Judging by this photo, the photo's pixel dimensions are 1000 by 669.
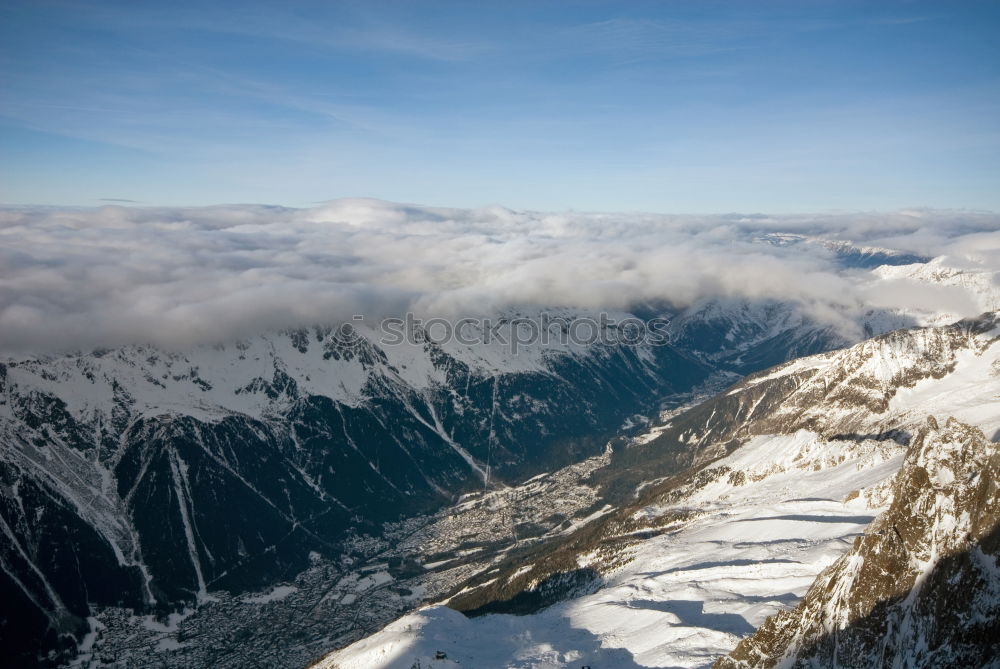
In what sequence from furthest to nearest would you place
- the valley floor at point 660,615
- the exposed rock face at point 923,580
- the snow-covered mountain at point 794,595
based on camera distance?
the valley floor at point 660,615 → the snow-covered mountain at point 794,595 → the exposed rock face at point 923,580

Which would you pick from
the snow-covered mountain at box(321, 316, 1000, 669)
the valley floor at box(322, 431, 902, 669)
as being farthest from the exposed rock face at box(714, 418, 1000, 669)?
the valley floor at box(322, 431, 902, 669)

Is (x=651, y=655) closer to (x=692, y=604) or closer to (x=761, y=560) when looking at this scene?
(x=692, y=604)

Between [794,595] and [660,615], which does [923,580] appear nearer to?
[794,595]

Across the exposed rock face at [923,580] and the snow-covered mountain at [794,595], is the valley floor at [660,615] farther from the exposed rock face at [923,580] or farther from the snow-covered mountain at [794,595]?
the exposed rock face at [923,580]

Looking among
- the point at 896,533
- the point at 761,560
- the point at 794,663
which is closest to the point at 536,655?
the point at 761,560

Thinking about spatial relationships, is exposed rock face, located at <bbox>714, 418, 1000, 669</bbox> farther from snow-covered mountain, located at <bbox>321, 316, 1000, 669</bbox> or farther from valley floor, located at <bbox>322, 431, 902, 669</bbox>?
valley floor, located at <bbox>322, 431, 902, 669</bbox>

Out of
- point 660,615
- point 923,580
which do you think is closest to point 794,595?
point 660,615

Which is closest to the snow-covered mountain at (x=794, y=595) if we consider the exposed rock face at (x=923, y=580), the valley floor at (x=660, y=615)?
the exposed rock face at (x=923, y=580)

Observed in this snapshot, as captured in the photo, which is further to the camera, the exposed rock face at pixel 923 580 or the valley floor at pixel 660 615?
the valley floor at pixel 660 615

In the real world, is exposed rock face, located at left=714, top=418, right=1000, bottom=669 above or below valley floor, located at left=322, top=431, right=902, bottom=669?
above
